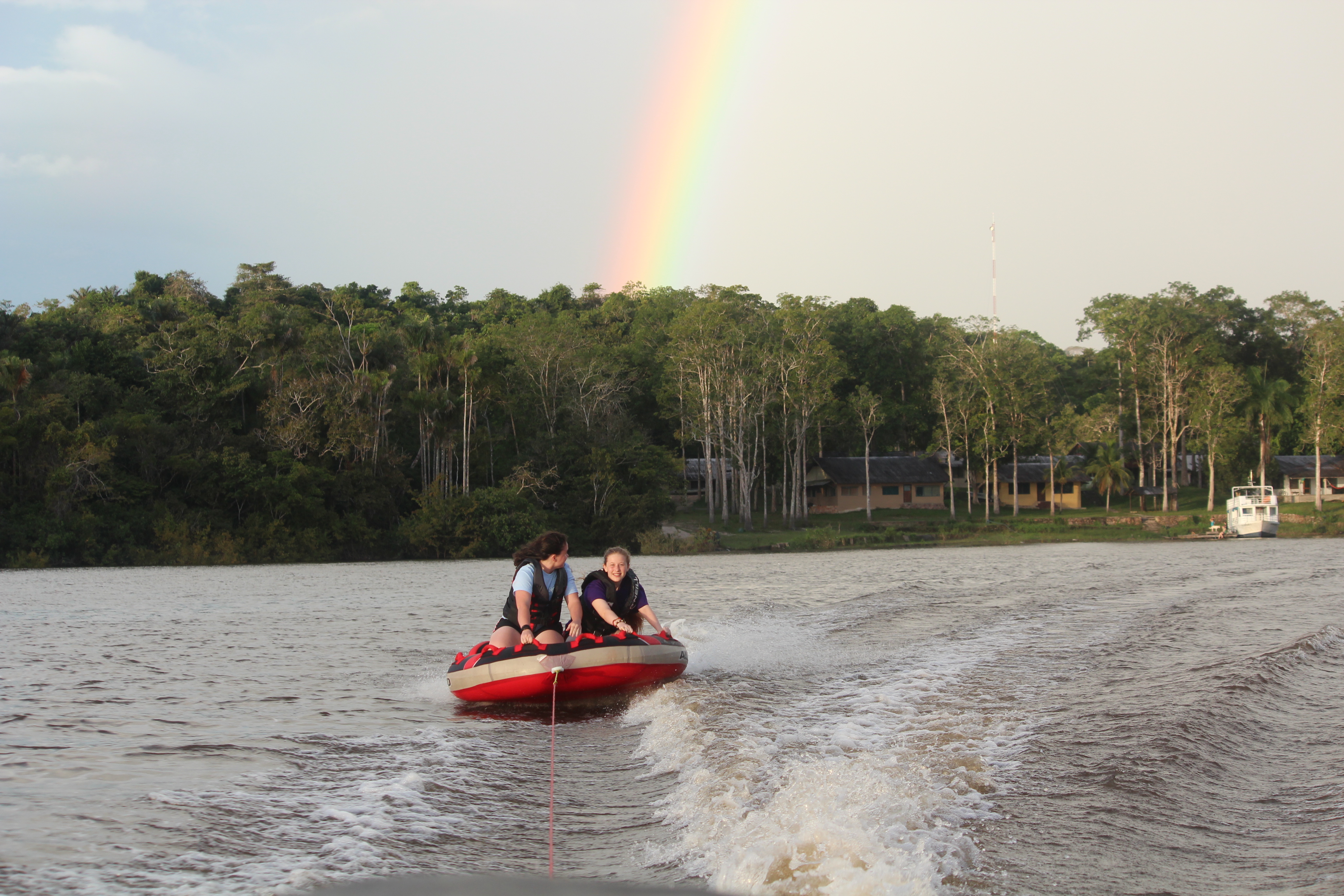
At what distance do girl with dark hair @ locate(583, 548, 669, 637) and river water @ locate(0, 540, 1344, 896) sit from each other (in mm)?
916

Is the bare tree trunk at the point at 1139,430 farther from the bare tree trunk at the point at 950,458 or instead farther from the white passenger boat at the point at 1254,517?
the bare tree trunk at the point at 950,458

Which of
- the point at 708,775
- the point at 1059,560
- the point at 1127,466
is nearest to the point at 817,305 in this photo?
the point at 1127,466

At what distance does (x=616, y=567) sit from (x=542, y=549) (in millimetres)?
1014

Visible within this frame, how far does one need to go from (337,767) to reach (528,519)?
39343 millimetres

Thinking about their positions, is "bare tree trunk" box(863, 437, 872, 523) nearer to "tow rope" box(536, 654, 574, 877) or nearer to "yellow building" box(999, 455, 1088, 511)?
"yellow building" box(999, 455, 1088, 511)

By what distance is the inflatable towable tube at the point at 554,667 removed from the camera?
35.9 ft

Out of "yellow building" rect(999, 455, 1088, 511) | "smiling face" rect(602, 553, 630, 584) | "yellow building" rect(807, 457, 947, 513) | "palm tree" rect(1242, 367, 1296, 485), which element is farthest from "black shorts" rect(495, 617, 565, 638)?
"palm tree" rect(1242, 367, 1296, 485)

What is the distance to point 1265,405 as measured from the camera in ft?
203

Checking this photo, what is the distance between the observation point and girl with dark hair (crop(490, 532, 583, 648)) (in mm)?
11375

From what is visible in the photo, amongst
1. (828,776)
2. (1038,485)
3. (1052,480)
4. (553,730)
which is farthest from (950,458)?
(828,776)

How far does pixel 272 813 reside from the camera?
6625mm

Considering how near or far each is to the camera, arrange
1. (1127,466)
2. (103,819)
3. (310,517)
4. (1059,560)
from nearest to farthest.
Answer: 1. (103,819)
2. (1059,560)
3. (310,517)
4. (1127,466)

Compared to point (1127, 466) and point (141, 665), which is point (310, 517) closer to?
point (141, 665)

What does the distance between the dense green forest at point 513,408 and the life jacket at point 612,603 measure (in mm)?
33463
